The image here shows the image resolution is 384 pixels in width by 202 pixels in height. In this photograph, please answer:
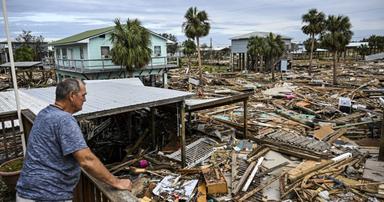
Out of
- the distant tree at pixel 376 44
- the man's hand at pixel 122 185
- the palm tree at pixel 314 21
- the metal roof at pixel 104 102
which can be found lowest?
the metal roof at pixel 104 102

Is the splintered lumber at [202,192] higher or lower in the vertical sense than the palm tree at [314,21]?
lower

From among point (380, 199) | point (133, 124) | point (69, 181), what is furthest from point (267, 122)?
point (69, 181)

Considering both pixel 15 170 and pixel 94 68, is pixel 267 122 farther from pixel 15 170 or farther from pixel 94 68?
pixel 94 68

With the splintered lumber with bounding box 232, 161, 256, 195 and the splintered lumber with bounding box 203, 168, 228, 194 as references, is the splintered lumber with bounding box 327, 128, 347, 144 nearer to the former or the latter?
the splintered lumber with bounding box 232, 161, 256, 195

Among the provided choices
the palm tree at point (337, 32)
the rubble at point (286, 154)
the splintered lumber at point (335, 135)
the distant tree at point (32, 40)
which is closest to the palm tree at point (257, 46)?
the palm tree at point (337, 32)

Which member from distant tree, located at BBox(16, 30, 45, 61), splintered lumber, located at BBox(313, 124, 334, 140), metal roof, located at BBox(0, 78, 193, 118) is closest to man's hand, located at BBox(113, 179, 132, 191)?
metal roof, located at BBox(0, 78, 193, 118)

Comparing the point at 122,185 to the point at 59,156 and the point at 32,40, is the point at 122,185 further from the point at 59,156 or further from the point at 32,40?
the point at 32,40

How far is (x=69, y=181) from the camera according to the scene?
2473 mm

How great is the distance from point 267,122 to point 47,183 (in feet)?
47.7

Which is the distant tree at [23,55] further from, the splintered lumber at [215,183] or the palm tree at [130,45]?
the splintered lumber at [215,183]

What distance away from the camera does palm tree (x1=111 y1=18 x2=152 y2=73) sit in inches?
856

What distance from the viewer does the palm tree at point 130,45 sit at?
2175cm

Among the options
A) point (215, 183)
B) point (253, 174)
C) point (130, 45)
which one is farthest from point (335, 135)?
point (130, 45)

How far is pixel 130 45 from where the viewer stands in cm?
2209
